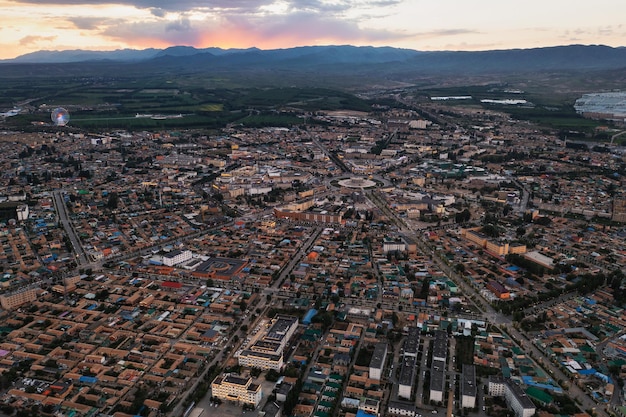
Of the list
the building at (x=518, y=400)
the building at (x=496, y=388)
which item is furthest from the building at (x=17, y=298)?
the building at (x=518, y=400)

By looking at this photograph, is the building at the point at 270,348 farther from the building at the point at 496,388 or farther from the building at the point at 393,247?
the building at the point at 393,247

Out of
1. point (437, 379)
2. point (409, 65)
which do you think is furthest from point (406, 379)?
point (409, 65)

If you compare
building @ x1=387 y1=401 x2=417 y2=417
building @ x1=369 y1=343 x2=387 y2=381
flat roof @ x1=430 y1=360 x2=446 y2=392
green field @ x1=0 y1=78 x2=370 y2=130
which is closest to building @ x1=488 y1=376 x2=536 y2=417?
flat roof @ x1=430 y1=360 x2=446 y2=392

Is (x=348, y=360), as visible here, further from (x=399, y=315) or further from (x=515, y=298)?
(x=515, y=298)

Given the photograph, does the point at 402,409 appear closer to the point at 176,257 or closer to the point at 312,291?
the point at 312,291

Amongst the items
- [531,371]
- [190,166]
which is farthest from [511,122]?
[531,371]

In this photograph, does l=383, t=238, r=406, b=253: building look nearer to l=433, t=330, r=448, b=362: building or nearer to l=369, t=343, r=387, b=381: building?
l=433, t=330, r=448, b=362: building
